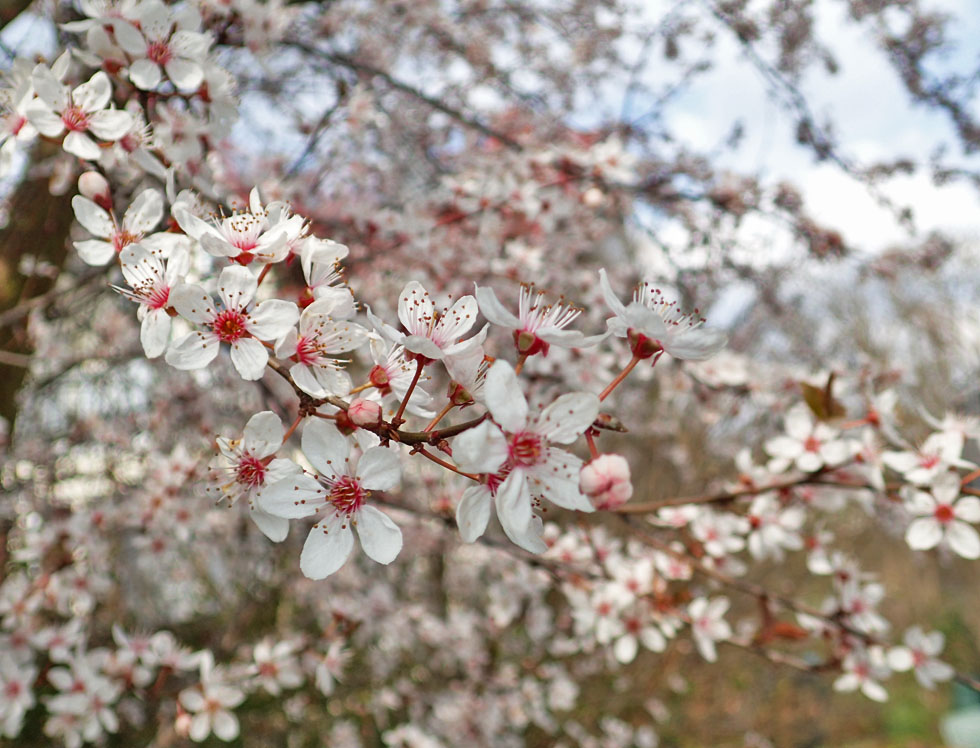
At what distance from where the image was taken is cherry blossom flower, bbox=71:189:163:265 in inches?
42.1

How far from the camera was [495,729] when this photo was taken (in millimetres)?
3646

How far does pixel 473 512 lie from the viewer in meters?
0.80

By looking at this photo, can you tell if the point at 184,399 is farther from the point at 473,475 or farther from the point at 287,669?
the point at 473,475

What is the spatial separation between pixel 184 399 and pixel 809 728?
665 centimetres

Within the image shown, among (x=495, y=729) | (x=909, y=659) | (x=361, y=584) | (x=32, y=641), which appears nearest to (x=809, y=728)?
(x=495, y=729)

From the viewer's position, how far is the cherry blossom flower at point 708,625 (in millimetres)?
1928

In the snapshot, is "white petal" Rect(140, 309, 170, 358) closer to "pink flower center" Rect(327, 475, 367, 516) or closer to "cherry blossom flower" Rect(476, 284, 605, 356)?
"pink flower center" Rect(327, 475, 367, 516)

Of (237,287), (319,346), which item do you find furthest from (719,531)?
(237,287)

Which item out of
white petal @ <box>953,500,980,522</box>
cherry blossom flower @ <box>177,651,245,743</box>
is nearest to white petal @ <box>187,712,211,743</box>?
cherry blossom flower @ <box>177,651,245,743</box>

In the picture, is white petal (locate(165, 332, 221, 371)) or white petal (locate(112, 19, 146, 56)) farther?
white petal (locate(112, 19, 146, 56))

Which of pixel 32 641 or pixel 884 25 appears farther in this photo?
pixel 884 25

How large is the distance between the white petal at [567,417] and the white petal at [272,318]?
1.18 ft

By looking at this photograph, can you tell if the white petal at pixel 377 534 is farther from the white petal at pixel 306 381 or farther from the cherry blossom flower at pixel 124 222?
the cherry blossom flower at pixel 124 222

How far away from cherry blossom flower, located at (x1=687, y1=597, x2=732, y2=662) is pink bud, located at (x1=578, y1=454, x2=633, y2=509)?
132cm
